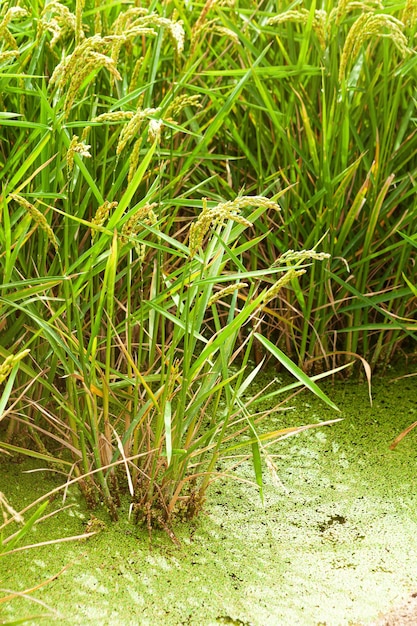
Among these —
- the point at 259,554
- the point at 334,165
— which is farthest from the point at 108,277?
the point at 334,165

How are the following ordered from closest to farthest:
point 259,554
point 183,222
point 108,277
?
1. point 108,277
2. point 259,554
3. point 183,222

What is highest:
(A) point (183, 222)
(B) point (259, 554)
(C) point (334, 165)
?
(C) point (334, 165)

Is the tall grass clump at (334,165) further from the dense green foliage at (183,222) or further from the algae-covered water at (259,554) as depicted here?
the algae-covered water at (259,554)

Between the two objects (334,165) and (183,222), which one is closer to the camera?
(334,165)

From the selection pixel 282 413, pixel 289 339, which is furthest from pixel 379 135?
pixel 282 413

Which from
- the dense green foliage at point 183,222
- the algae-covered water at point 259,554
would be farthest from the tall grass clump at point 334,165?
the algae-covered water at point 259,554

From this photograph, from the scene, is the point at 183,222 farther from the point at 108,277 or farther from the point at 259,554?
the point at 259,554
